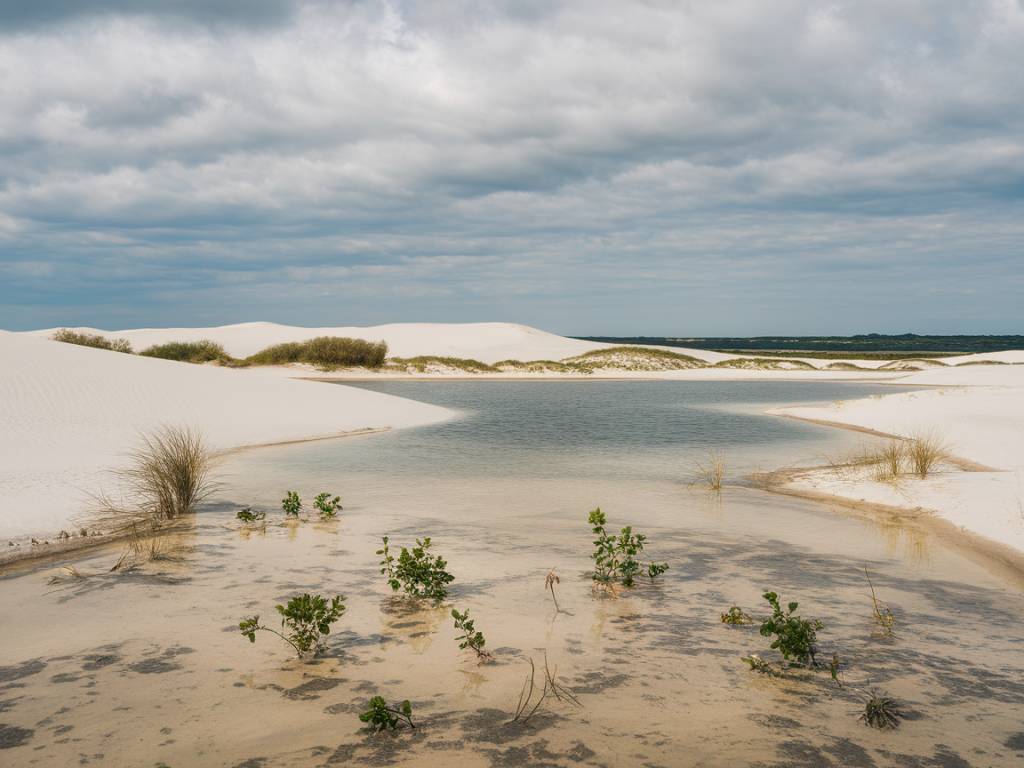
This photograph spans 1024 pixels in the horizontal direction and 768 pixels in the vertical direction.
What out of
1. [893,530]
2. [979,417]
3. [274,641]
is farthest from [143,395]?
[979,417]

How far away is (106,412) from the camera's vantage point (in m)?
15.4

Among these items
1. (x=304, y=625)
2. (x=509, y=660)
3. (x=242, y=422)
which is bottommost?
(x=509, y=660)

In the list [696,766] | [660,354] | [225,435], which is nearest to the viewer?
[696,766]

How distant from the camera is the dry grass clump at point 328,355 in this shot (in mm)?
47156

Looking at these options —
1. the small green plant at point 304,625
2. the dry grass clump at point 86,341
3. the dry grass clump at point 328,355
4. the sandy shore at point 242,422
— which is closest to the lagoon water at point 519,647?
the small green plant at point 304,625

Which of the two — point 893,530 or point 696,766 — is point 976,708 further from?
point 893,530

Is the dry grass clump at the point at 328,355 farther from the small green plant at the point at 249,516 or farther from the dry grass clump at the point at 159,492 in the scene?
the small green plant at the point at 249,516

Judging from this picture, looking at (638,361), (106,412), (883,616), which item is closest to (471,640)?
(883,616)

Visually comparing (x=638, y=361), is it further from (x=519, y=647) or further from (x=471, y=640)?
(x=471, y=640)

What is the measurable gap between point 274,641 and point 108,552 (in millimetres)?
3432

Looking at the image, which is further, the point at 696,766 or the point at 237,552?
the point at 237,552

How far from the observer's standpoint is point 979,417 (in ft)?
57.8

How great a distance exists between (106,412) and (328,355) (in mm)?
32493

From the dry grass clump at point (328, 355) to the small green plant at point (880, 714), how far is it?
144 ft
